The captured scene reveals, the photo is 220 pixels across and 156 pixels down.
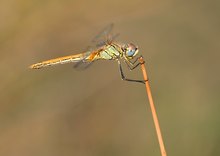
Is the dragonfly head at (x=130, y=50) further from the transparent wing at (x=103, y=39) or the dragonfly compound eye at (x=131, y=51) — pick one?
the transparent wing at (x=103, y=39)

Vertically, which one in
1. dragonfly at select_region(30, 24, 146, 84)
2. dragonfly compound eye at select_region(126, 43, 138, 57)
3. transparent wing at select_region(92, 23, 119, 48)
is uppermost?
transparent wing at select_region(92, 23, 119, 48)

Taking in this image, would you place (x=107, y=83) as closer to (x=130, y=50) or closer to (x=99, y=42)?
(x=99, y=42)

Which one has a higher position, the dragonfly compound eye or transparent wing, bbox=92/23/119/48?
transparent wing, bbox=92/23/119/48

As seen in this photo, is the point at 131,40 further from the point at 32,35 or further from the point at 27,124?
the point at 27,124

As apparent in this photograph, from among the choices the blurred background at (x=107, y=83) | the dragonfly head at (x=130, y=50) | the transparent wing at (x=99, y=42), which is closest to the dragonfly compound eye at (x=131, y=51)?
the dragonfly head at (x=130, y=50)

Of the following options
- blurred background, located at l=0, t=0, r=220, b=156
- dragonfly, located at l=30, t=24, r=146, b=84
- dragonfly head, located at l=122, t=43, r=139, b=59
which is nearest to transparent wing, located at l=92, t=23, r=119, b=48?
dragonfly, located at l=30, t=24, r=146, b=84

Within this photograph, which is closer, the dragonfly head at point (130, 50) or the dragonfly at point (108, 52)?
the dragonfly head at point (130, 50)

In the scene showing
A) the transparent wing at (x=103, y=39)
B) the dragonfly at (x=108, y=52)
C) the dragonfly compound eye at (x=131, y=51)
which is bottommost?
the dragonfly compound eye at (x=131, y=51)

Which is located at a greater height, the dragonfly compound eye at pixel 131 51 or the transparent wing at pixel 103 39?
the transparent wing at pixel 103 39

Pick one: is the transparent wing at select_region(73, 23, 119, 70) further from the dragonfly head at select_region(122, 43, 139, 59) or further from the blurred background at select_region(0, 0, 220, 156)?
the blurred background at select_region(0, 0, 220, 156)

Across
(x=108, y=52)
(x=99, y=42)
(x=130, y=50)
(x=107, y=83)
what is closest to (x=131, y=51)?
(x=130, y=50)
